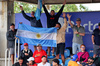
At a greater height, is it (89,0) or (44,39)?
(89,0)

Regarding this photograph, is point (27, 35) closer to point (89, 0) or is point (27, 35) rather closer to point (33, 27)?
point (33, 27)

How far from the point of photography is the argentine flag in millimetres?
12289

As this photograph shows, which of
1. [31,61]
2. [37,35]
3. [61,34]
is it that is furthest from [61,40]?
[31,61]

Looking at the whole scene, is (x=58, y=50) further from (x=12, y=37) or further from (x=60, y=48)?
(x=12, y=37)

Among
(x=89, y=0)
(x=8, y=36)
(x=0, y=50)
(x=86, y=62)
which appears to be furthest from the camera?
(x=89, y=0)

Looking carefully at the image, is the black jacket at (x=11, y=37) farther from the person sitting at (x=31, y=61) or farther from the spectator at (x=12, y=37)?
the person sitting at (x=31, y=61)

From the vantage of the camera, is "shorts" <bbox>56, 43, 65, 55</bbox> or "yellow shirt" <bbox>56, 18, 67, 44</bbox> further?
"yellow shirt" <bbox>56, 18, 67, 44</bbox>

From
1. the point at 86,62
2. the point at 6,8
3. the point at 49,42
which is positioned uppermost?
the point at 6,8

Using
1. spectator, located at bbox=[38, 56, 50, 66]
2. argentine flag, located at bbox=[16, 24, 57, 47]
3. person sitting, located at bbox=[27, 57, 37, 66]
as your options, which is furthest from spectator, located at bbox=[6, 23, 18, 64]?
spectator, located at bbox=[38, 56, 50, 66]

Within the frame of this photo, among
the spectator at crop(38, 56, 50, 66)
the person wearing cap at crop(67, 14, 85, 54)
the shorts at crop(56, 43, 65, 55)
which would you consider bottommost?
the spectator at crop(38, 56, 50, 66)

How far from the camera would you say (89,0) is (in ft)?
50.0

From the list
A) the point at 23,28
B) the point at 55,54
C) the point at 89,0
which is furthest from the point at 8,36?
the point at 89,0

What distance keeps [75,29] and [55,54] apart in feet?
5.46

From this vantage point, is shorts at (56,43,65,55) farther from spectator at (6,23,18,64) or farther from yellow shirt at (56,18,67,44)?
spectator at (6,23,18,64)
